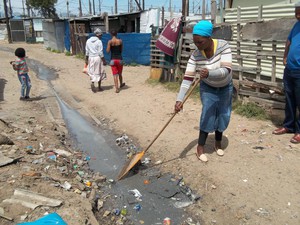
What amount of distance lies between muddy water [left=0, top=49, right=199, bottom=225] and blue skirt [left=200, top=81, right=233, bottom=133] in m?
0.89

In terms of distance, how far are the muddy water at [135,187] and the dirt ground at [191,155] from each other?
205mm

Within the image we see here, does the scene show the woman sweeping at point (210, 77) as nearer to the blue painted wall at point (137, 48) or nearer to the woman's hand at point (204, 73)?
the woman's hand at point (204, 73)

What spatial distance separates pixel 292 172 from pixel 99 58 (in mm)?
6282

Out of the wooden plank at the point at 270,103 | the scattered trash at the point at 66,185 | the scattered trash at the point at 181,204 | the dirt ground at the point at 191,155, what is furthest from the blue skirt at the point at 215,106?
the wooden plank at the point at 270,103

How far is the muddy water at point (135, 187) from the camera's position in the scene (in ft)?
11.0

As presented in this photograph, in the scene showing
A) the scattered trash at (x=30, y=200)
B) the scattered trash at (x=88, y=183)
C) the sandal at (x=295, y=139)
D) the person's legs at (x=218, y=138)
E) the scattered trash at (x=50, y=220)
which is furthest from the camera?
the sandal at (x=295, y=139)

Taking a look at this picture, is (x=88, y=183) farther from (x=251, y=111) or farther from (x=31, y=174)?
(x=251, y=111)

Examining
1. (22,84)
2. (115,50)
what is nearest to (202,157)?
(115,50)

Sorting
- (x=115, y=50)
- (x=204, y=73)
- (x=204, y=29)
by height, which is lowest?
(x=115, y=50)

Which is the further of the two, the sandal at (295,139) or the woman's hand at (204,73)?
the sandal at (295,139)

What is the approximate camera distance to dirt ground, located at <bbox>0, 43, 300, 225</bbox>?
3.18m

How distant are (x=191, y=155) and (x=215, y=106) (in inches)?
37.4

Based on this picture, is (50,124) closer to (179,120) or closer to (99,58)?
(179,120)

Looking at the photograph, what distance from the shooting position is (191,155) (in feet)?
14.6
